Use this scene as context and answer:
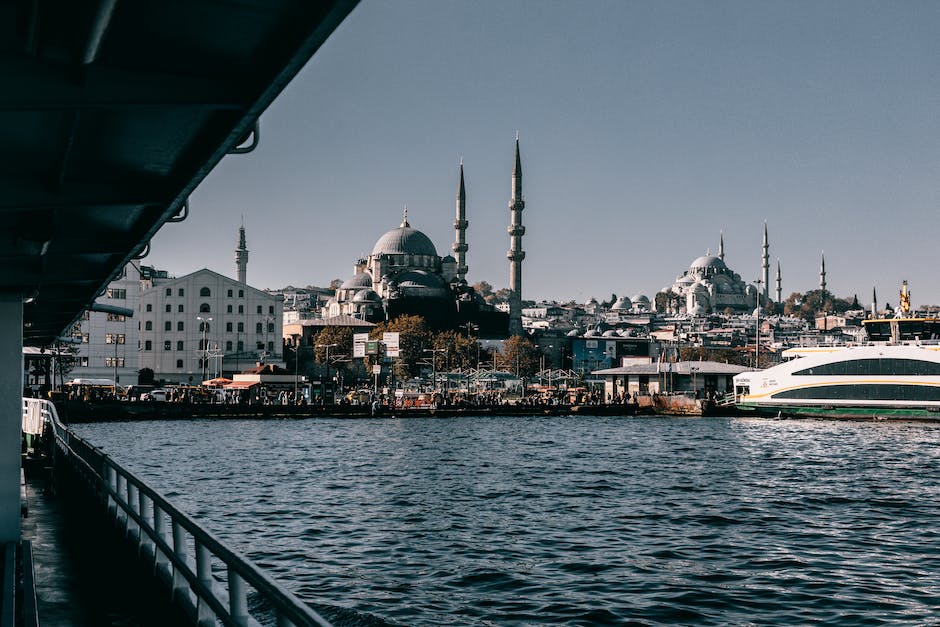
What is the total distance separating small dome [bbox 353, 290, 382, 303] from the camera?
190 m

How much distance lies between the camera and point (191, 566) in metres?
11.1

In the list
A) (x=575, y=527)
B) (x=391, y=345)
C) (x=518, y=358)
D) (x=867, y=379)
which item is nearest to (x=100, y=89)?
(x=575, y=527)

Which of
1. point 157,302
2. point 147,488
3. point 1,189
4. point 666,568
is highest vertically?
point 157,302

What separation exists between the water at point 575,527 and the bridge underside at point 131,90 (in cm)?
954

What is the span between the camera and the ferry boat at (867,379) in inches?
3711

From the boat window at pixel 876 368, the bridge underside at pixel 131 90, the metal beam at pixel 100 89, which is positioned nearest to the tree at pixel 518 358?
the boat window at pixel 876 368

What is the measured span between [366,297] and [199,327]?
206 feet

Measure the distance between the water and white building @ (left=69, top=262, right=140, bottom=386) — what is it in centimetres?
6556

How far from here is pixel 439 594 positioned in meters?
18.4

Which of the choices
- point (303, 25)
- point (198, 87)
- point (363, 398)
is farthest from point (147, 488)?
point (363, 398)

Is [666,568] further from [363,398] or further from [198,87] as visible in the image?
[363,398]

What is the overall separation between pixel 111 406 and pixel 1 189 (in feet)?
277

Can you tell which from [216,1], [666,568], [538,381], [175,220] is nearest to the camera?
[216,1]

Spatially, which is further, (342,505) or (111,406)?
(111,406)
